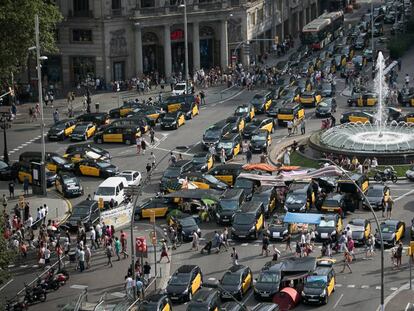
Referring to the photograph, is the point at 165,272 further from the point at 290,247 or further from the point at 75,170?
the point at 75,170

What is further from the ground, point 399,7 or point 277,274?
point 399,7

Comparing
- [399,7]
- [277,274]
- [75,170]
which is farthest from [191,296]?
[399,7]

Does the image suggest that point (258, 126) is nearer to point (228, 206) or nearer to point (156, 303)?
point (228, 206)

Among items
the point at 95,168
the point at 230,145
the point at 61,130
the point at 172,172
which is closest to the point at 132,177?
the point at 172,172

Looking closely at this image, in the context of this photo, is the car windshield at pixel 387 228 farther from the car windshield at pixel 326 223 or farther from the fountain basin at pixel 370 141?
the fountain basin at pixel 370 141

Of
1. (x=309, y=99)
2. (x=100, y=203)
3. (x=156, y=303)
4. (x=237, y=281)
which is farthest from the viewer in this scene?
(x=309, y=99)

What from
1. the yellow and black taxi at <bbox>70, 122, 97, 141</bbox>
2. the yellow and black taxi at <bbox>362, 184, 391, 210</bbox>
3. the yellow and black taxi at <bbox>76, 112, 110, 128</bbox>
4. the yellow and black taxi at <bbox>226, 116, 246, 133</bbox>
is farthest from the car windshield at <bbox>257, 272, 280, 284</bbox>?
the yellow and black taxi at <bbox>76, 112, 110, 128</bbox>
